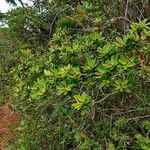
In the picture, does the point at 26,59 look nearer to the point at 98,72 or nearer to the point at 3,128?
the point at 98,72

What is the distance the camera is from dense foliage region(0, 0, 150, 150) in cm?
348

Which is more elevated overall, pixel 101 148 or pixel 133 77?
pixel 133 77

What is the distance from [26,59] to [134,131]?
1.77m

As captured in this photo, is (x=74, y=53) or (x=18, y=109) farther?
(x=18, y=109)

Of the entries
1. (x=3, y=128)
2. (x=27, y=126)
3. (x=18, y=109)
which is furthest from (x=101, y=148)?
(x=3, y=128)

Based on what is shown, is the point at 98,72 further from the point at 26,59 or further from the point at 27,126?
the point at 27,126

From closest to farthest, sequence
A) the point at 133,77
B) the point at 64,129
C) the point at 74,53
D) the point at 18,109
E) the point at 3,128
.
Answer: the point at 133,77
the point at 74,53
the point at 64,129
the point at 18,109
the point at 3,128

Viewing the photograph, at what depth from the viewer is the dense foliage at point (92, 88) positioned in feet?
11.4

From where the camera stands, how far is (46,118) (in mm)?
5469

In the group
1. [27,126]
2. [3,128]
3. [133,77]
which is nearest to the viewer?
[133,77]

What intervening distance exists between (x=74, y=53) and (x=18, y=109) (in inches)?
112

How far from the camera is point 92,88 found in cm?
426

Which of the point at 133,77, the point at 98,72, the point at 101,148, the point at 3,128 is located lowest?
the point at 3,128

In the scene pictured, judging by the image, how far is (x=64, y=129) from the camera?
195 inches
